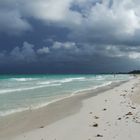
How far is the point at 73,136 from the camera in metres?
8.63

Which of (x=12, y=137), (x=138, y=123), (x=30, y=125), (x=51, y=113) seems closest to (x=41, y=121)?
(x=30, y=125)

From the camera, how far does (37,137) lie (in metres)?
8.70

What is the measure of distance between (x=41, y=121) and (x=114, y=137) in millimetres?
4661

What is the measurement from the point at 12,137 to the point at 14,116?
4.01m

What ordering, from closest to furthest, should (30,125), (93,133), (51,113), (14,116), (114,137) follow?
(114,137), (93,133), (30,125), (14,116), (51,113)

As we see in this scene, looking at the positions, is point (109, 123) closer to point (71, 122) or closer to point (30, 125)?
point (71, 122)

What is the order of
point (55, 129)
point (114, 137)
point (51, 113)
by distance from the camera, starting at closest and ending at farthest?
point (114, 137) < point (55, 129) < point (51, 113)

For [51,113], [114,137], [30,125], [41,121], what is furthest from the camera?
[51,113]

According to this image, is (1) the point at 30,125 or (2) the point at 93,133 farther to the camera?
(1) the point at 30,125

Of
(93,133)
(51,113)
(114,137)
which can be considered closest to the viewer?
(114,137)

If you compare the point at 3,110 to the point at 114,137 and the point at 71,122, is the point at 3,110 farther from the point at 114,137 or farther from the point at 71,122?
the point at 114,137

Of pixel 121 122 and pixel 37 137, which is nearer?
pixel 37 137

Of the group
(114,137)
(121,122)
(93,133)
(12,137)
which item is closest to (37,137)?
(12,137)

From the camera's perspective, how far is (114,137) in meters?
8.18
